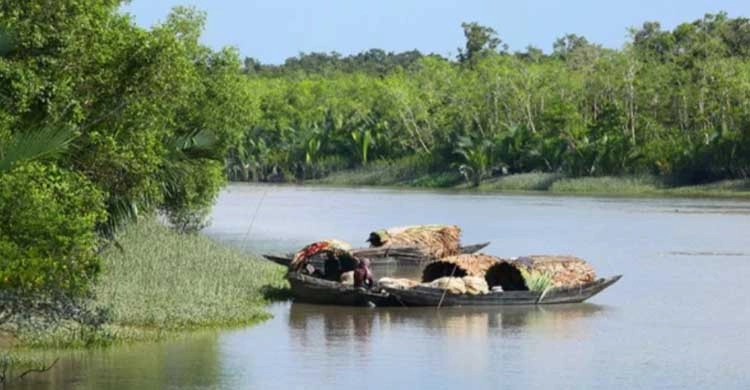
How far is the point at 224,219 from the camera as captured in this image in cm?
5491

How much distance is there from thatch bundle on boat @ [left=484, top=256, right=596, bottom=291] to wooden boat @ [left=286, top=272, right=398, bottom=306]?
2482 mm

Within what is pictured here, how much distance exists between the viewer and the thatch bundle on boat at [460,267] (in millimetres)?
28547

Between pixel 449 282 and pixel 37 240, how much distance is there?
35.7 feet

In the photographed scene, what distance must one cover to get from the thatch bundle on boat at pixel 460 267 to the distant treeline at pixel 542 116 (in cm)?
4303

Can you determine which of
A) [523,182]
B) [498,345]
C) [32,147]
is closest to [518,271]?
[498,345]

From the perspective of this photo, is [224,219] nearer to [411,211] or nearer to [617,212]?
[411,211]

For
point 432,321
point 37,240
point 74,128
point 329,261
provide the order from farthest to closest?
point 329,261 → point 432,321 → point 74,128 → point 37,240

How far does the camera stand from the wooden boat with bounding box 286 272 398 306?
2697cm

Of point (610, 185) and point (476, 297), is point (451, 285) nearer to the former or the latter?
point (476, 297)

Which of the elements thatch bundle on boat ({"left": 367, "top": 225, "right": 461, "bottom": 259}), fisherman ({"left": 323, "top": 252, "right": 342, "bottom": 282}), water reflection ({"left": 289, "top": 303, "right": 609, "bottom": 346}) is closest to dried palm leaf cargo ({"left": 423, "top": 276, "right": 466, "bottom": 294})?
water reflection ({"left": 289, "top": 303, "right": 609, "bottom": 346})

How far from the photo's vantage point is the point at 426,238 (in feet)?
119

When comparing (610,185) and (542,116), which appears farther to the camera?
(542,116)

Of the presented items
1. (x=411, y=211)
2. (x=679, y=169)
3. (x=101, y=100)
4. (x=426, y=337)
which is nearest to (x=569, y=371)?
(x=426, y=337)

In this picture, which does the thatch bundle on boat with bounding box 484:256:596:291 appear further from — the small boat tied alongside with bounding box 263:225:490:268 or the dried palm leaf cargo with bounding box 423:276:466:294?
the small boat tied alongside with bounding box 263:225:490:268
